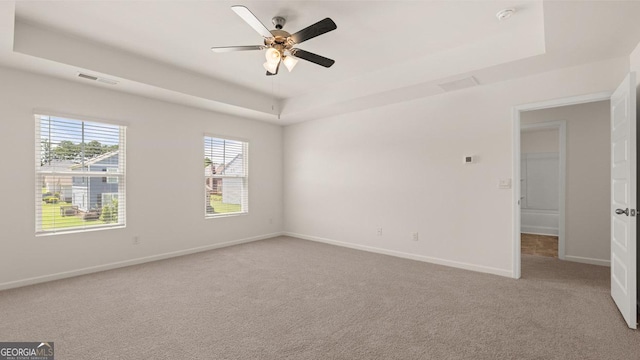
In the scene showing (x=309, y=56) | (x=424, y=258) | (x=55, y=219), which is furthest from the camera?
(x=424, y=258)

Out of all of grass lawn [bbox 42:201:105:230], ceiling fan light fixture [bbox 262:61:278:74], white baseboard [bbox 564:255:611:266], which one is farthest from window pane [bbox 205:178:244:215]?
white baseboard [bbox 564:255:611:266]

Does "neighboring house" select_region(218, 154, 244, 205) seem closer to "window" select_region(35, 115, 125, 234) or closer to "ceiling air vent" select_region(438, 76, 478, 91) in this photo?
"window" select_region(35, 115, 125, 234)

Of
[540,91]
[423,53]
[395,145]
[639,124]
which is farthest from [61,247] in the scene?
[639,124]

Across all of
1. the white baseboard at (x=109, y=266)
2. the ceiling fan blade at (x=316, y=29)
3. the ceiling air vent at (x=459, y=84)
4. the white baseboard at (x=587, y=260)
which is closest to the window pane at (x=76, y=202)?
the white baseboard at (x=109, y=266)

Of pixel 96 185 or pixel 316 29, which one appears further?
pixel 96 185

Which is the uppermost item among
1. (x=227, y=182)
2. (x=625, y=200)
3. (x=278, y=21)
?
(x=278, y=21)

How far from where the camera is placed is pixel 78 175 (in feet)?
13.0

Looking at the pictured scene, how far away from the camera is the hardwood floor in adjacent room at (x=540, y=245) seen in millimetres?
5101

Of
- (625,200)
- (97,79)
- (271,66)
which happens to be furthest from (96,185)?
(625,200)

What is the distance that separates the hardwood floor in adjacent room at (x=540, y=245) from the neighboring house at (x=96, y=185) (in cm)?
675

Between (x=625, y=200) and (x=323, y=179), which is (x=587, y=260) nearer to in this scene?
(x=625, y=200)

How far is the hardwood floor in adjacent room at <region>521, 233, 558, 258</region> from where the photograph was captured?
5101mm

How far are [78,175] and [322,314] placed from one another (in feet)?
12.2

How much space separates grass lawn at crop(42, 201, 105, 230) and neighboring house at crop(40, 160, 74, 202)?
0.43ft
